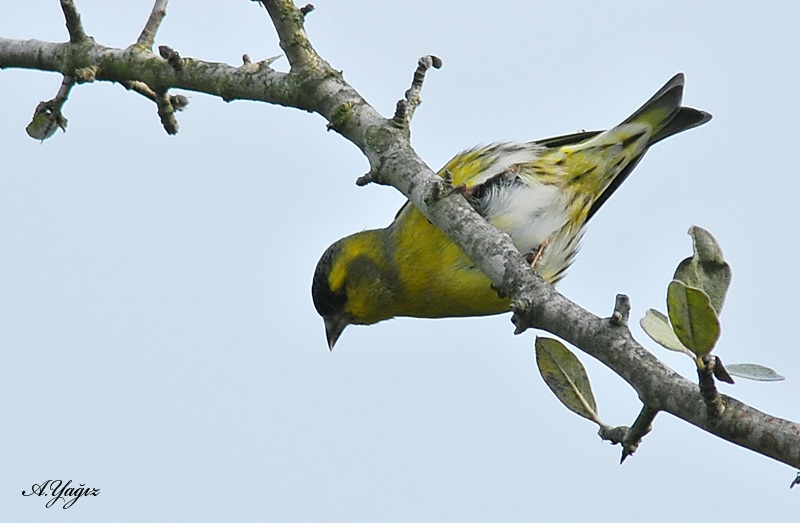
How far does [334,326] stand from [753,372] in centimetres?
330

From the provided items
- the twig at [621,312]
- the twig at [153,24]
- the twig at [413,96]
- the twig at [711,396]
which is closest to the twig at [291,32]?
the twig at [413,96]

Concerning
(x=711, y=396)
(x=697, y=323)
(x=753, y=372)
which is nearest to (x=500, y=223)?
(x=753, y=372)

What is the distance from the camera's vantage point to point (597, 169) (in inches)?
191

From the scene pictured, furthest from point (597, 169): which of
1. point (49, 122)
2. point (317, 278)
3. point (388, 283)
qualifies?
point (49, 122)

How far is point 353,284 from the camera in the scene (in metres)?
5.06

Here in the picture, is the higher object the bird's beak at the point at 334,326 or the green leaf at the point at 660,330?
the bird's beak at the point at 334,326

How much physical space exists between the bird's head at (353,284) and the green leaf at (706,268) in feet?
8.80

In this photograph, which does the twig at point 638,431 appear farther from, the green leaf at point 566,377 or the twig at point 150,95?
the twig at point 150,95

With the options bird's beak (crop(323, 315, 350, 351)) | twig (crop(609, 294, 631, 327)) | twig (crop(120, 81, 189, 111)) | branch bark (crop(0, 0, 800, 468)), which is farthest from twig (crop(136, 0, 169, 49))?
twig (crop(609, 294, 631, 327))

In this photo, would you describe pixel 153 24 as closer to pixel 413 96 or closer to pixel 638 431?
pixel 413 96

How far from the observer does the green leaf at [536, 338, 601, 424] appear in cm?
247

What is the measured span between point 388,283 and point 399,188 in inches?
76.3

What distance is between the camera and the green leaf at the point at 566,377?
8.11 ft

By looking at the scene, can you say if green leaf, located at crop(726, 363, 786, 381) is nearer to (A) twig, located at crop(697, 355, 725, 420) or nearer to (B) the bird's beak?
(A) twig, located at crop(697, 355, 725, 420)
